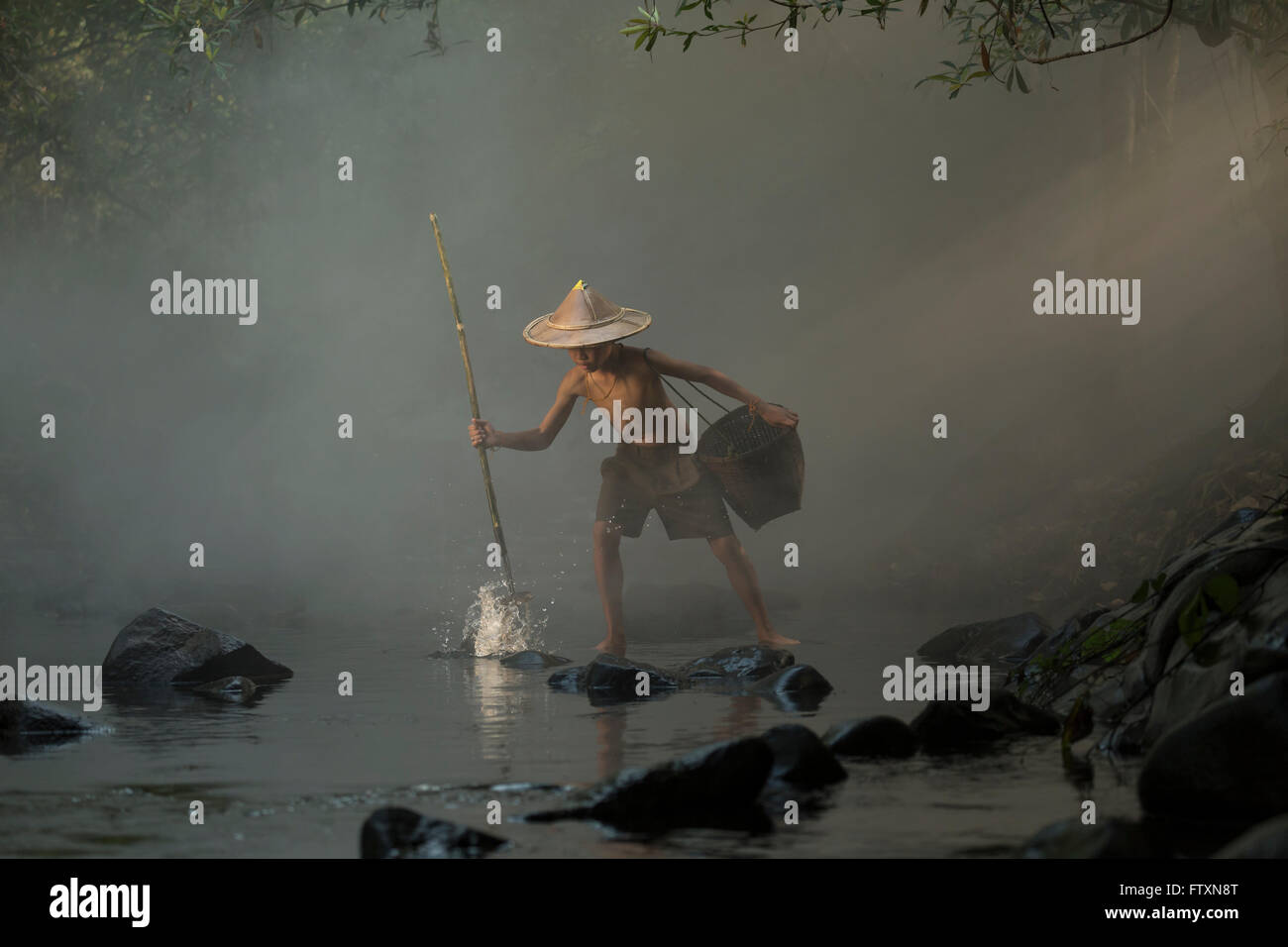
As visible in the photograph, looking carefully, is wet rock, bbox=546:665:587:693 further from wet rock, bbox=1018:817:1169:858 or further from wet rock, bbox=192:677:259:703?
wet rock, bbox=1018:817:1169:858

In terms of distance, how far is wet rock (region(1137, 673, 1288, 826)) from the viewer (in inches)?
144

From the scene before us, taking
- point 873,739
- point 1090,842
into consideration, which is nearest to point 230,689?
point 873,739

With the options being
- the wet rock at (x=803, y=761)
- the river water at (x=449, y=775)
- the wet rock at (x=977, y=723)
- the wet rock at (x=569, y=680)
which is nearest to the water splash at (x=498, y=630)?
the river water at (x=449, y=775)

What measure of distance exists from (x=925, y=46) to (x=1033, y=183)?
283 cm

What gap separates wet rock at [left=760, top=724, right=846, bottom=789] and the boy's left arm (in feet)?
11.9

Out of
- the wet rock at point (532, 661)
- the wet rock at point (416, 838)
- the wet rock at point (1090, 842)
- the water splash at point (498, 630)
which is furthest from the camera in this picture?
the water splash at point (498, 630)

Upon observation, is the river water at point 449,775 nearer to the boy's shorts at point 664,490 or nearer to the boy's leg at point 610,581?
the boy's leg at point 610,581

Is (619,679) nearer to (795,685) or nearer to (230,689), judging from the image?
(795,685)

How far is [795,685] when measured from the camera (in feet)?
21.6

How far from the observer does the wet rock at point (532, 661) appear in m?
8.08

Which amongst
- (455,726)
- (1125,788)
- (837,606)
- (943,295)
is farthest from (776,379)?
(1125,788)

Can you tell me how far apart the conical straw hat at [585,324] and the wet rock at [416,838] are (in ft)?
15.2

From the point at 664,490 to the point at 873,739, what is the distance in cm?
365

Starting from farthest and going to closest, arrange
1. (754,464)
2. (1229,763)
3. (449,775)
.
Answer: (754,464) < (449,775) < (1229,763)
